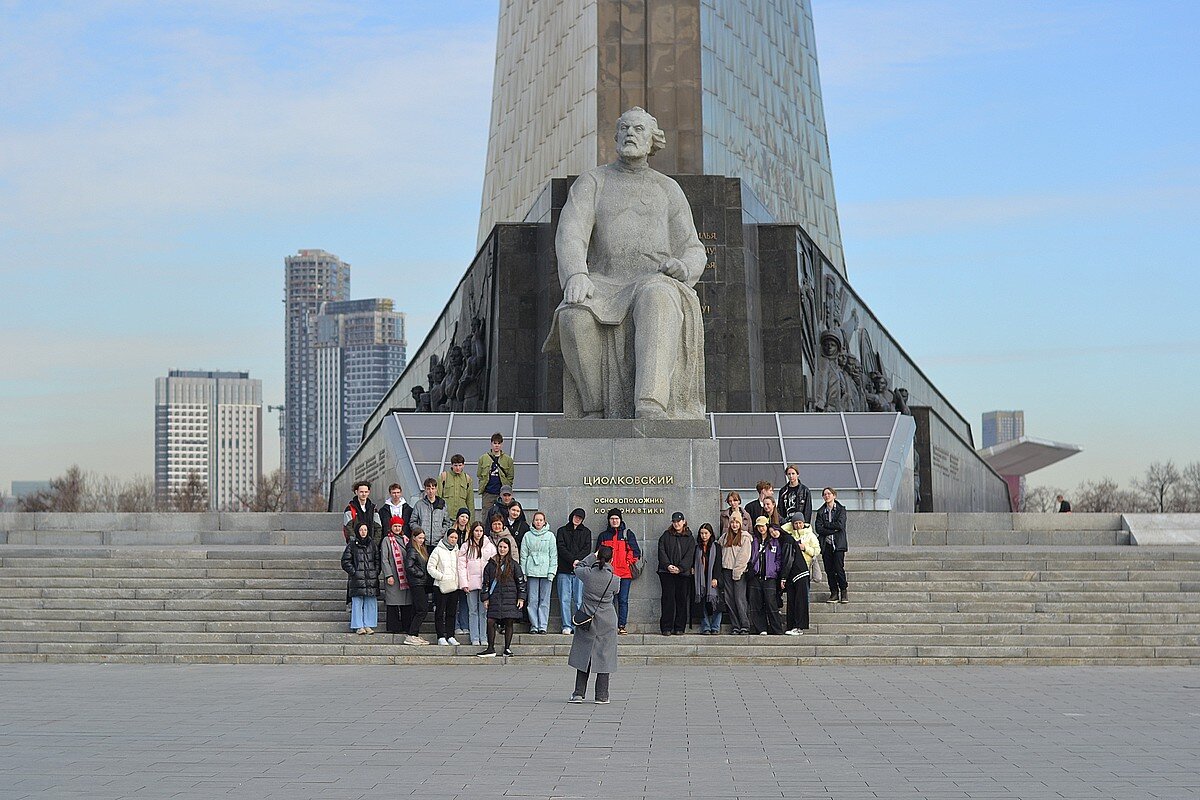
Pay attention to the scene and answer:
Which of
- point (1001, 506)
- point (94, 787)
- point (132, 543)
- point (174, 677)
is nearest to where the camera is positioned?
point (94, 787)

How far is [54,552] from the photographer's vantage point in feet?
55.9

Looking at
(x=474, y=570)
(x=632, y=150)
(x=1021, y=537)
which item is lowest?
(x=474, y=570)

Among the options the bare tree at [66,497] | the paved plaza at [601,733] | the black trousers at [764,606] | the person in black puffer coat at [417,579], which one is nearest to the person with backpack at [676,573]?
the black trousers at [764,606]

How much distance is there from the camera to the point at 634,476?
583 inches

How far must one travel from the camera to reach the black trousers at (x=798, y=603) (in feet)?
47.5

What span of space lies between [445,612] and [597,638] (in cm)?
368

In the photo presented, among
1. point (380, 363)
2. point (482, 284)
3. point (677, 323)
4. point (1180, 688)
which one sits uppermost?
point (380, 363)

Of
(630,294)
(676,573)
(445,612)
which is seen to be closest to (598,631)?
(676,573)

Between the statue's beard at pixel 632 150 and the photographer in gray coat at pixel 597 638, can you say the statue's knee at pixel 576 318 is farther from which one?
the photographer in gray coat at pixel 597 638

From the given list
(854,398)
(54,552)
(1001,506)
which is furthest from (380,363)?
(54,552)

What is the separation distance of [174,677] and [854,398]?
72.6 feet

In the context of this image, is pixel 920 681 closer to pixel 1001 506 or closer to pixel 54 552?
pixel 54 552

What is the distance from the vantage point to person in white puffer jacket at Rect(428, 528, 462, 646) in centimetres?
1407

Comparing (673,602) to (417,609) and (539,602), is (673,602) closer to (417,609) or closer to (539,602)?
(539,602)
